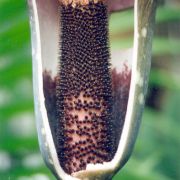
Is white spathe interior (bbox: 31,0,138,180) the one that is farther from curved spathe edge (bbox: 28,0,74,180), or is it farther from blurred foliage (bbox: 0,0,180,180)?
blurred foliage (bbox: 0,0,180,180)

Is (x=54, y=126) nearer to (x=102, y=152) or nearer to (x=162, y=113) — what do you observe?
(x=102, y=152)

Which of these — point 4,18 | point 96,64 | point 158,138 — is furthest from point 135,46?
point 158,138

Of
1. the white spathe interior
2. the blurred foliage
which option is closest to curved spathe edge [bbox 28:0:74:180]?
the white spathe interior

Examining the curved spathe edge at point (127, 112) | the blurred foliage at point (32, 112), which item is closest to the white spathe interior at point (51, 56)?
the curved spathe edge at point (127, 112)

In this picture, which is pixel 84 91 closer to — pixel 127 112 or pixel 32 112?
pixel 127 112

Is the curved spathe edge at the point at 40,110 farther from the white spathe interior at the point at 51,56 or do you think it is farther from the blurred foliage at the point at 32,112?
the blurred foliage at the point at 32,112

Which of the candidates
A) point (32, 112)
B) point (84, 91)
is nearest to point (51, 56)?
point (84, 91)

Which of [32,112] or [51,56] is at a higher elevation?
[51,56]
